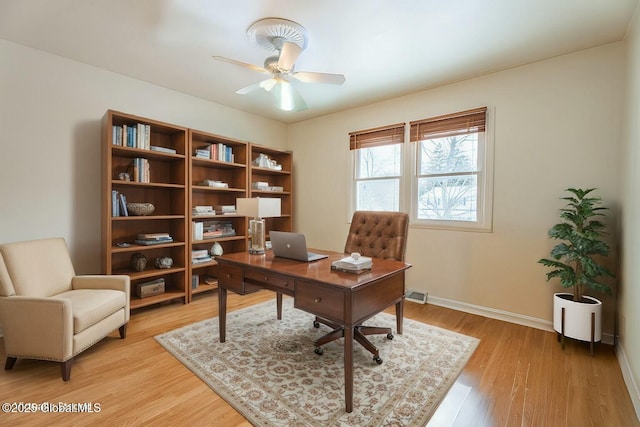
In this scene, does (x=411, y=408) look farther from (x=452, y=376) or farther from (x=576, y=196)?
(x=576, y=196)

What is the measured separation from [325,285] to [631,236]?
6.84 feet

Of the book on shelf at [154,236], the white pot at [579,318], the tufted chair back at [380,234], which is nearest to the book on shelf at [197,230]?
the book on shelf at [154,236]

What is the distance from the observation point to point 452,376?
1.94 meters

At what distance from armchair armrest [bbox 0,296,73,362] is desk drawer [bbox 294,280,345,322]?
1.54 metres

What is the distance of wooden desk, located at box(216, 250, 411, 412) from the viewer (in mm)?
1581

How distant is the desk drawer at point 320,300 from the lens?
1.60 metres

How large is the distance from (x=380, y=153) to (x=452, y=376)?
8.94 ft

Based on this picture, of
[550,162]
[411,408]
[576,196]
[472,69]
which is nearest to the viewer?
[411,408]

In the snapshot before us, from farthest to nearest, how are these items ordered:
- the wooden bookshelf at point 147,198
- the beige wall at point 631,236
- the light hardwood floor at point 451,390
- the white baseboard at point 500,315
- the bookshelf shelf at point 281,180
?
the bookshelf shelf at point 281,180
the wooden bookshelf at point 147,198
the white baseboard at point 500,315
the beige wall at point 631,236
the light hardwood floor at point 451,390

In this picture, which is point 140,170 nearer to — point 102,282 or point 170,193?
point 170,193

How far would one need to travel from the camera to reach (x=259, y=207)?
7.89ft

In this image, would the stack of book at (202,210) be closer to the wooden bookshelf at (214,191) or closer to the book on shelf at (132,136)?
the wooden bookshelf at (214,191)

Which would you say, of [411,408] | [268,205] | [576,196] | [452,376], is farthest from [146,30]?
[576,196]

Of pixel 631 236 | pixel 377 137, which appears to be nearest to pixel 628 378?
pixel 631 236
